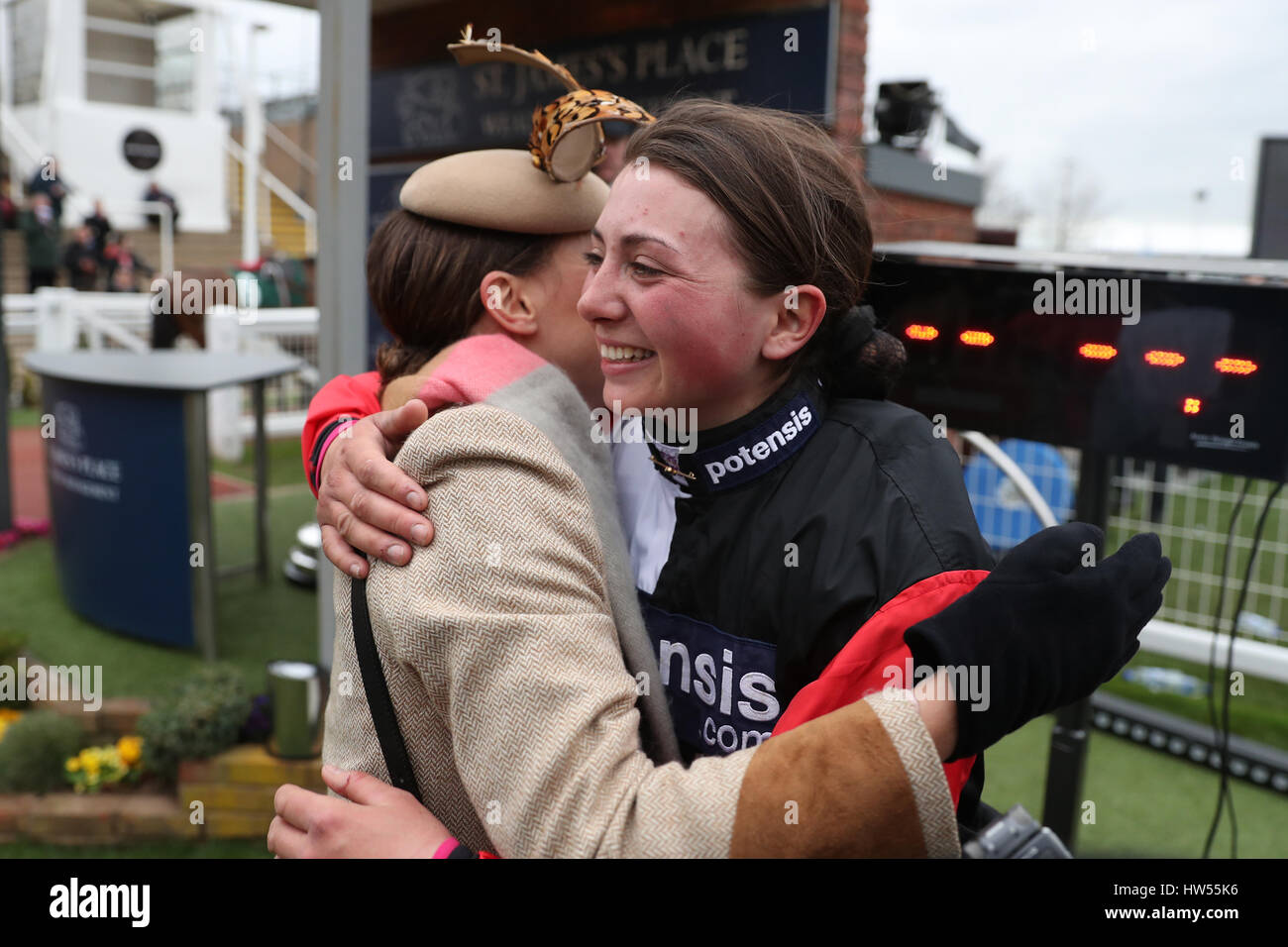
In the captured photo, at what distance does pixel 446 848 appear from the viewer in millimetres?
1125

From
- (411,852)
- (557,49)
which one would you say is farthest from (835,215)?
(557,49)

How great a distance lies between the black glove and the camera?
96 cm

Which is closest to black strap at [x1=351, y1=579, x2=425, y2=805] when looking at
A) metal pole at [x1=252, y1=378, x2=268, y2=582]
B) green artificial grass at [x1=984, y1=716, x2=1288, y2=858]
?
green artificial grass at [x1=984, y1=716, x2=1288, y2=858]

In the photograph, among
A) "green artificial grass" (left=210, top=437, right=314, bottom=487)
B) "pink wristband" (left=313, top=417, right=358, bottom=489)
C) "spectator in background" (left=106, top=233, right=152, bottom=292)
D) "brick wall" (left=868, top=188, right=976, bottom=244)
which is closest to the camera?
"pink wristband" (left=313, top=417, right=358, bottom=489)

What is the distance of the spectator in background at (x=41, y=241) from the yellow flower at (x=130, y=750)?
12.2 m

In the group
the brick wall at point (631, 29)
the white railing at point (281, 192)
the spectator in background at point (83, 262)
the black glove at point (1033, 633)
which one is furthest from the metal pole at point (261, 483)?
the white railing at point (281, 192)

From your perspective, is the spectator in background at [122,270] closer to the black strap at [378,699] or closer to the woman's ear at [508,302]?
the woman's ear at [508,302]

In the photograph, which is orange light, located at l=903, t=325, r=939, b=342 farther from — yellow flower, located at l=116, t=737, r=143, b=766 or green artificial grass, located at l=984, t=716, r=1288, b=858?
yellow flower, located at l=116, t=737, r=143, b=766

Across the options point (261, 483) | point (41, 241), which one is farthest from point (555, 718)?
point (41, 241)

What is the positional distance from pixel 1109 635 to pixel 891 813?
27cm

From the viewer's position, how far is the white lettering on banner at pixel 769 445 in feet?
4.33

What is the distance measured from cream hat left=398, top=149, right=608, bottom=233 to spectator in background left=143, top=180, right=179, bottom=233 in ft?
57.7

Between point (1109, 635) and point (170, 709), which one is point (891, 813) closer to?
point (1109, 635)

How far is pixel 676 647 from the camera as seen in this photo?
1.38m
